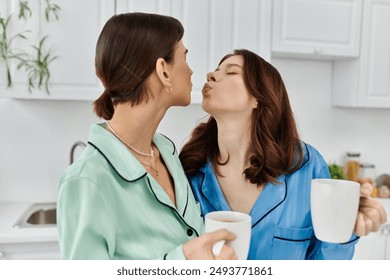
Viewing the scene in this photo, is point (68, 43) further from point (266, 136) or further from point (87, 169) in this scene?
point (87, 169)

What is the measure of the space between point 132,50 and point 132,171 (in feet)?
0.67

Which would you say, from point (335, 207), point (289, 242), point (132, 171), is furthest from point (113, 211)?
point (289, 242)

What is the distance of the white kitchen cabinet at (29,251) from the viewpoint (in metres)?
1.47

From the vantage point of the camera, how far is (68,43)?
5.45 ft

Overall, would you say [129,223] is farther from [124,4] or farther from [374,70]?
[374,70]

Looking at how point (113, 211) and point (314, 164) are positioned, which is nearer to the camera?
point (113, 211)

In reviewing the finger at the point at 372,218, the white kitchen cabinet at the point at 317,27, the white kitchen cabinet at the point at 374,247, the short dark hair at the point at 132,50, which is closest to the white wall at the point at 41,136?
the white kitchen cabinet at the point at 317,27

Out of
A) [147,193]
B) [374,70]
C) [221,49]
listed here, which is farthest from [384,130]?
[147,193]

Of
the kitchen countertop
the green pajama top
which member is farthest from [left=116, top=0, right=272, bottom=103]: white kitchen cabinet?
the green pajama top

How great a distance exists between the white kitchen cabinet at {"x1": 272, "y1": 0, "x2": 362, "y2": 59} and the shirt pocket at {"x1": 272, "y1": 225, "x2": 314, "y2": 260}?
1180mm

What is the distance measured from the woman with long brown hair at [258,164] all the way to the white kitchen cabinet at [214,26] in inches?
31.2

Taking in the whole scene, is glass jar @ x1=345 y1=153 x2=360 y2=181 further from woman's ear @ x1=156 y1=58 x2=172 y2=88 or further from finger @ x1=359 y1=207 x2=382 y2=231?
woman's ear @ x1=156 y1=58 x2=172 y2=88

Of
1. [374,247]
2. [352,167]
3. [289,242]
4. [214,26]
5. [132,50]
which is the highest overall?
[214,26]
